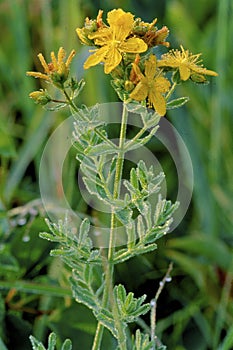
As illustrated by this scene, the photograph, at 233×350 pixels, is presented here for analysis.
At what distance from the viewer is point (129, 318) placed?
0.92 m

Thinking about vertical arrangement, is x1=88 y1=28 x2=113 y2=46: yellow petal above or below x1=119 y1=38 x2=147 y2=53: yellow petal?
above

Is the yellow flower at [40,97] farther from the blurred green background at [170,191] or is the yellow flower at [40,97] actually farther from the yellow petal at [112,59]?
the blurred green background at [170,191]

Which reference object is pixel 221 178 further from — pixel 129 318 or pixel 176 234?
pixel 129 318

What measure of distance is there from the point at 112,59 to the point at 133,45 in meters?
0.03

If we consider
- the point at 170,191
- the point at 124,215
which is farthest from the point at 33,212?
the point at 124,215

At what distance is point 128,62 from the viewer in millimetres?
879

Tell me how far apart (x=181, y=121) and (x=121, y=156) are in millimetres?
940

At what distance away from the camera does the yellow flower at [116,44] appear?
33.2 inches

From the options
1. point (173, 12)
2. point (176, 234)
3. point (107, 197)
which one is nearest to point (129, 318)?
point (107, 197)

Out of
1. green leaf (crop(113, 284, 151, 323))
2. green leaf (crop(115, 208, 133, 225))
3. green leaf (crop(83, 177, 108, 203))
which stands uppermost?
green leaf (crop(83, 177, 108, 203))

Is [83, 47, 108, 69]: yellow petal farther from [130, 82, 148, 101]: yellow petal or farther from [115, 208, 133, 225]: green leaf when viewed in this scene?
[115, 208, 133, 225]: green leaf

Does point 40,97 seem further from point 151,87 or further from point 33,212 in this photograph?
point 33,212

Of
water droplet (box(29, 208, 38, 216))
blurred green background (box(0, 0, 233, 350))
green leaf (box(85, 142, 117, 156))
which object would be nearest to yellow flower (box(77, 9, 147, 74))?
green leaf (box(85, 142, 117, 156))

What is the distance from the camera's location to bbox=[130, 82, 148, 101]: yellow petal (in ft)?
2.74
